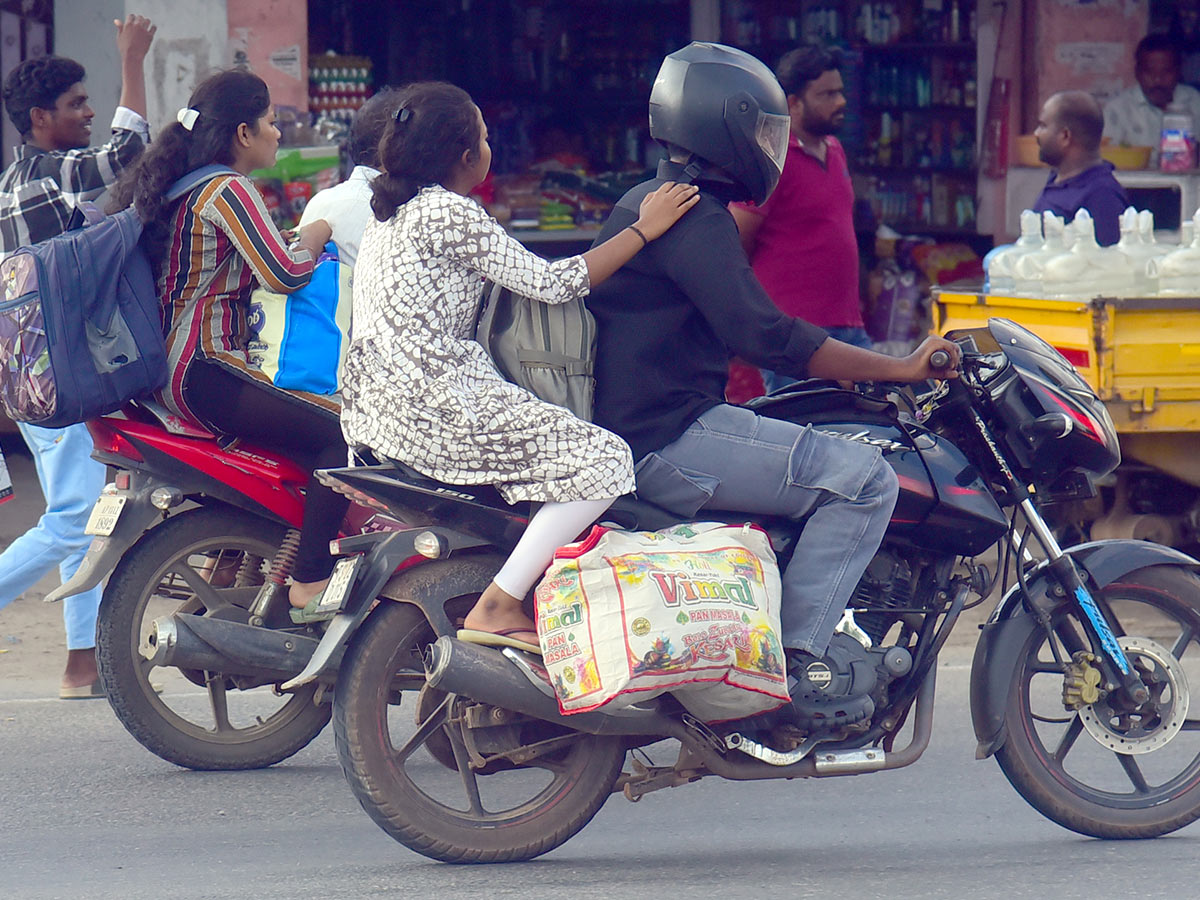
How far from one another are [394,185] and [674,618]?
1.17m

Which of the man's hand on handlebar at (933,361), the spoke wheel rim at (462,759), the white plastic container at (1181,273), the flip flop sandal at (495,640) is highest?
the man's hand on handlebar at (933,361)

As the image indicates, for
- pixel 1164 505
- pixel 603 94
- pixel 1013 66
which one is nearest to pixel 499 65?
pixel 603 94

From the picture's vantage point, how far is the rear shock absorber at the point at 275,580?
15.2 feet

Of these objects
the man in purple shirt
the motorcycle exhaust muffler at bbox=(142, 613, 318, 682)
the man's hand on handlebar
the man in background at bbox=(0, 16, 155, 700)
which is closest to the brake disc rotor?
the man's hand on handlebar

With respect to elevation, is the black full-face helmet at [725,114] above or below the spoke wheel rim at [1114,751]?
above

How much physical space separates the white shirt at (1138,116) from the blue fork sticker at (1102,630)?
626cm

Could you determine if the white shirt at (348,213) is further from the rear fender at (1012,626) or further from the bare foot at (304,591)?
the rear fender at (1012,626)

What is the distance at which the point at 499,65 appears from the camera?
10.8 meters

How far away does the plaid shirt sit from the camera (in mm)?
5410

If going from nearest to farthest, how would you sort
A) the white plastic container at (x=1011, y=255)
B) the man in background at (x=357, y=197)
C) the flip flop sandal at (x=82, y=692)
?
the man in background at (x=357, y=197) → the flip flop sandal at (x=82, y=692) → the white plastic container at (x=1011, y=255)

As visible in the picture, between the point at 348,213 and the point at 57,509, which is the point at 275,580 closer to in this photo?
the point at 57,509

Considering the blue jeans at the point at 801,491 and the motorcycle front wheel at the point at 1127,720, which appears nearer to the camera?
the blue jeans at the point at 801,491

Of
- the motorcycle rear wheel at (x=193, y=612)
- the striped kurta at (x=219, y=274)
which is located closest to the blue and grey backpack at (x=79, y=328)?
A: the striped kurta at (x=219, y=274)

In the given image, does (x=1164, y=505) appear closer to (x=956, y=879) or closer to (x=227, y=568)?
(x=956, y=879)
